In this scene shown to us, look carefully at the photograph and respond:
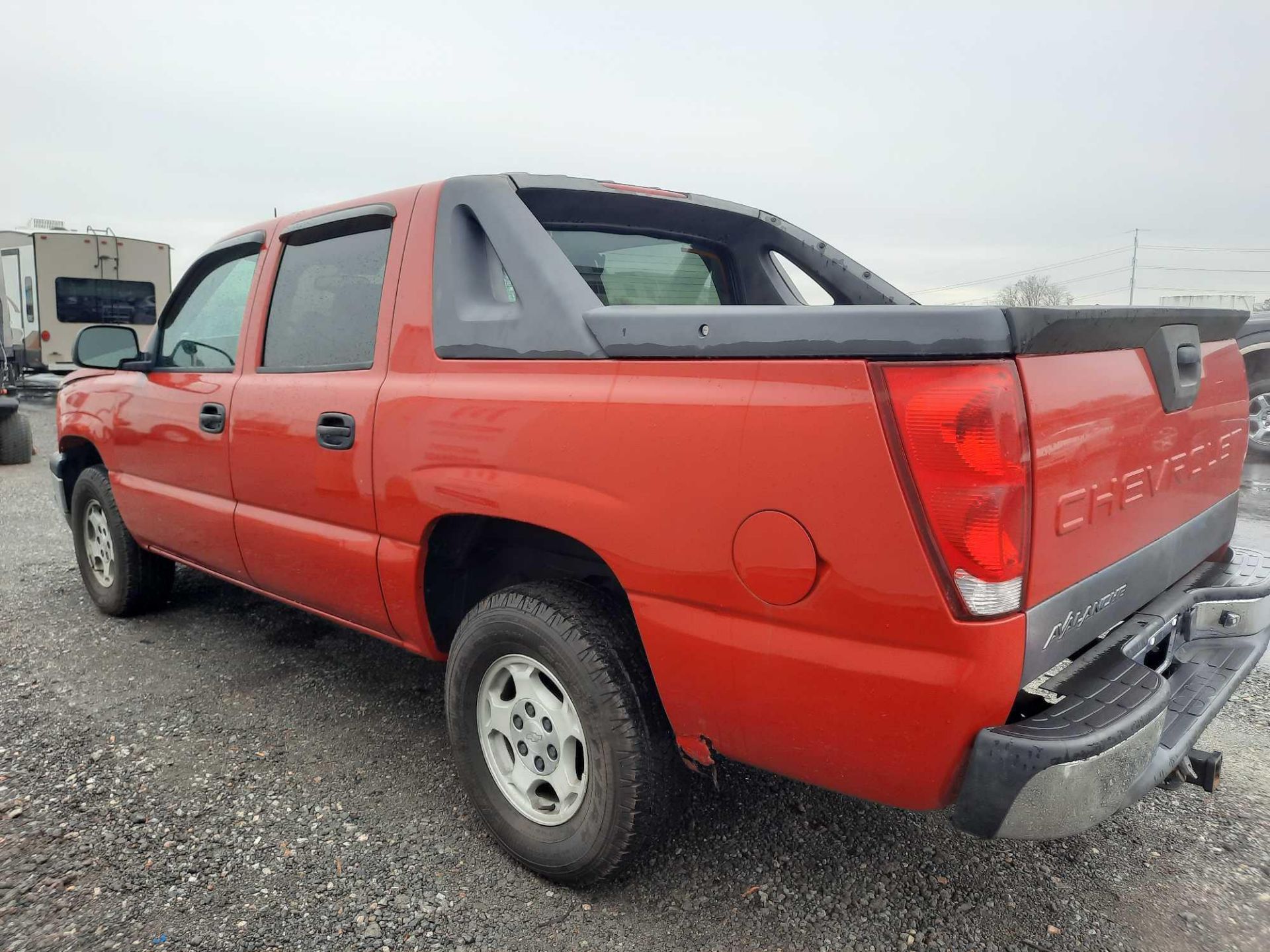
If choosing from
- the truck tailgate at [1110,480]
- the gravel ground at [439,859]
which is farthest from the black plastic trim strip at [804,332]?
the gravel ground at [439,859]

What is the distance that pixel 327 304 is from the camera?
10.2 ft

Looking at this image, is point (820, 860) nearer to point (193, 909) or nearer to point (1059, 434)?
point (1059, 434)

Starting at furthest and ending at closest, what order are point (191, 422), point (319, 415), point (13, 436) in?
point (13, 436), point (191, 422), point (319, 415)

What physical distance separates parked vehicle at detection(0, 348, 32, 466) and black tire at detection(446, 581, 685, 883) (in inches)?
394

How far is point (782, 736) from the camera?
75.7 inches

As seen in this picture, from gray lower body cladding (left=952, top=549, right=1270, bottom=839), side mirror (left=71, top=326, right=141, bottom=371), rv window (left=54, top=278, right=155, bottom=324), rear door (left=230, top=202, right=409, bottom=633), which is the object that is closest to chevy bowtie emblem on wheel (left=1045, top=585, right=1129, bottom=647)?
gray lower body cladding (left=952, top=549, right=1270, bottom=839)

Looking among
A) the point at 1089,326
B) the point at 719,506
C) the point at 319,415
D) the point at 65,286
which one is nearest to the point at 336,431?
the point at 319,415

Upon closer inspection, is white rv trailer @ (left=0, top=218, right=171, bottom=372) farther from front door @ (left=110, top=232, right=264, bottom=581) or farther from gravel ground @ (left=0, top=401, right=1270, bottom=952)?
gravel ground @ (left=0, top=401, right=1270, bottom=952)

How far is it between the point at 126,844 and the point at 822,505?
2224 millimetres

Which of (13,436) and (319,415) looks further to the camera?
(13,436)

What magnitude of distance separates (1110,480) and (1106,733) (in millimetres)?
548

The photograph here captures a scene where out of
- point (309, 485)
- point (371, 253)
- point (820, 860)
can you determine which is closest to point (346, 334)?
point (371, 253)

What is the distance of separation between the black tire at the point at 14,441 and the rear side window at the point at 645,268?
32.0 ft

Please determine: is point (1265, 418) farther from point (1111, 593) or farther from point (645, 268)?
point (1111, 593)
